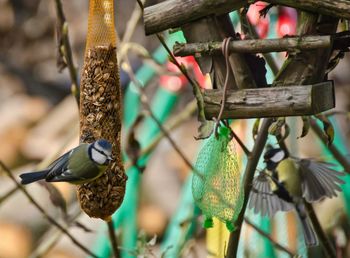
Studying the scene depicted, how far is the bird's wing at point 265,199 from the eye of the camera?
180 cm

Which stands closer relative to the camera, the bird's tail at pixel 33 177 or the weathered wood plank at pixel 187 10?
the weathered wood plank at pixel 187 10

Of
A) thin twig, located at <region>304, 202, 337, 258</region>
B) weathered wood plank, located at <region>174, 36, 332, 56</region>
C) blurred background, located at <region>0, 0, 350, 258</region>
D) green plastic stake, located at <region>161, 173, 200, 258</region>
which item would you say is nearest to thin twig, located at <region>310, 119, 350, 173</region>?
thin twig, located at <region>304, 202, 337, 258</region>

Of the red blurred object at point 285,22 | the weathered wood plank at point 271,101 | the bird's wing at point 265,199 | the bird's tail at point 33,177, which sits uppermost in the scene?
the weathered wood plank at point 271,101

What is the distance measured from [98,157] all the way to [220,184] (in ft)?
0.68

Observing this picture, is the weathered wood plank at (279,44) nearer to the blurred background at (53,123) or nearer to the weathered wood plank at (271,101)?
the weathered wood plank at (271,101)

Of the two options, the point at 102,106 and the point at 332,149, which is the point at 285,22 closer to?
the point at 332,149

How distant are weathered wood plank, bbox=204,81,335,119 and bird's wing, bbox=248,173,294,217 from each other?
1.41 feet

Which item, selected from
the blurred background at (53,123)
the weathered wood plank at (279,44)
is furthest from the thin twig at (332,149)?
the weathered wood plank at (279,44)

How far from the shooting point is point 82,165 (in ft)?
4.60

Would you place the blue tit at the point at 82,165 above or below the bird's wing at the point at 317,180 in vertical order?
above

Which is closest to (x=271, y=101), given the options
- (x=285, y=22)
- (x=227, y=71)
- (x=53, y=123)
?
(x=227, y=71)

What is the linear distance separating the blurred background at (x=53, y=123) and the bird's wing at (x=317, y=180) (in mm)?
875

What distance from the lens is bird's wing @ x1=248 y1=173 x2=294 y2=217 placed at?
1798mm

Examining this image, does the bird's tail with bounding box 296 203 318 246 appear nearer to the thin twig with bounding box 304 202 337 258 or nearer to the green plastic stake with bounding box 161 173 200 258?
the thin twig with bounding box 304 202 337 258
